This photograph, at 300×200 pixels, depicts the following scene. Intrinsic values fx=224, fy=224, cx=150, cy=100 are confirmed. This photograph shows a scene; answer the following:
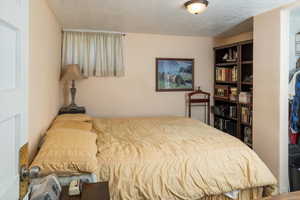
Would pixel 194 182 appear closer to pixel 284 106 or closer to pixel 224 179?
pixel 224 179

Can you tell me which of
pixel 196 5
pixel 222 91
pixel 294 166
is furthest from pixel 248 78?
pixel 196 5

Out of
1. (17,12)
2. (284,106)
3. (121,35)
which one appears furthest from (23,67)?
(121,35)

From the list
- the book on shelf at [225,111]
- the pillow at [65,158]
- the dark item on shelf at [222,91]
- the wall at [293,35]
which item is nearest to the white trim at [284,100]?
the wall at [293,35]

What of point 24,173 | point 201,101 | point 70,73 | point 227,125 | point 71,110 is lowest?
point 227,125

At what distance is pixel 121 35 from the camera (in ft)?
13.4

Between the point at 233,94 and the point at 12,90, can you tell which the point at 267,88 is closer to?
the point at 233,94

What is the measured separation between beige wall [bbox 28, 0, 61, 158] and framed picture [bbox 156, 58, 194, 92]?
81.7 inches

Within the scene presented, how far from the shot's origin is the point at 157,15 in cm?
311

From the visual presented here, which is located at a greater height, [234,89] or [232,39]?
[232,39]

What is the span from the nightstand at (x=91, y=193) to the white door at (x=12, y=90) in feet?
1.76

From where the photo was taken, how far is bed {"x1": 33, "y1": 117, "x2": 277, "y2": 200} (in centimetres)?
186

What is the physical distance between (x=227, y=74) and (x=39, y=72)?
320 centimetres

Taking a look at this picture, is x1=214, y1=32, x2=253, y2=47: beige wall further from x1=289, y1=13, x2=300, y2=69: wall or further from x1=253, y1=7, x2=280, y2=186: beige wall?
x1=253, y1=7, x2=280, y2=186: beige wall

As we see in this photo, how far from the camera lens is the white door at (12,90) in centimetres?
73
